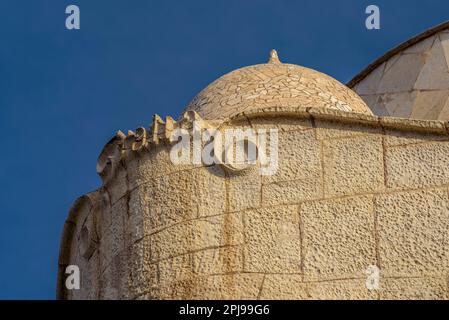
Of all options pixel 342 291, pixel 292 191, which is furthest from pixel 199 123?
pixel 342 291

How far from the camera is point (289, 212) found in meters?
16.1

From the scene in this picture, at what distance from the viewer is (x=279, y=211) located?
1609 cm

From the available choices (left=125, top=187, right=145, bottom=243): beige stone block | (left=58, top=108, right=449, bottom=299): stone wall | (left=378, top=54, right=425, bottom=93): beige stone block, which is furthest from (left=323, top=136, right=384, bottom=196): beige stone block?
(left=378, top=54, right=425, bottom=93): beige stone block

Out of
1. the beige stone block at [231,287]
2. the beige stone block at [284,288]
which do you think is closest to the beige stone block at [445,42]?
the beige stone block at [284,288]

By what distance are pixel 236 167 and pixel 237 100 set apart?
1.02 m

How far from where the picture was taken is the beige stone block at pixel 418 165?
16.0 metres

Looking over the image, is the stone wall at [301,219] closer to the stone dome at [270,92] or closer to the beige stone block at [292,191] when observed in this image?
the beige stone block at [292,191]

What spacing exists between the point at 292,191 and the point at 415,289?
4.58 ft

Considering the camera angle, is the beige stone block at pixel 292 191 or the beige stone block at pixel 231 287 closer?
the beige stone block at pixel 231 287

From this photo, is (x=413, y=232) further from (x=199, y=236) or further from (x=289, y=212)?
(x=199, y=236)

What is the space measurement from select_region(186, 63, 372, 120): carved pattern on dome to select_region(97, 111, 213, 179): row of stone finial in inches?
13.7

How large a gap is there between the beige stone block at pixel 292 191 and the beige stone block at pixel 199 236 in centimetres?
31

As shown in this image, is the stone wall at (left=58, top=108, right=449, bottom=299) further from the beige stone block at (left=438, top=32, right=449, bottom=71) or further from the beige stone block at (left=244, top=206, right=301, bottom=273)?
the beige stone block at (left=438, top=32, right=449, bottom=71)
